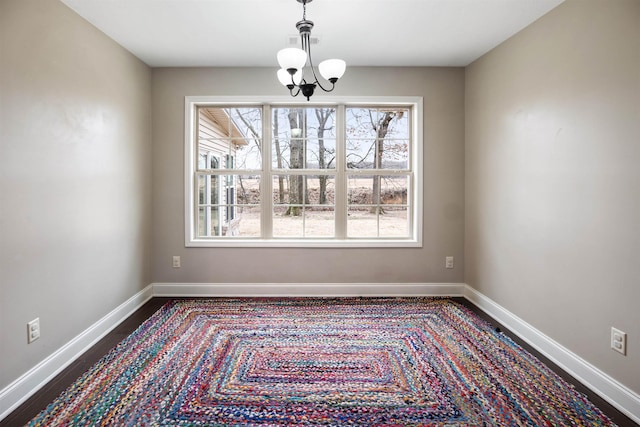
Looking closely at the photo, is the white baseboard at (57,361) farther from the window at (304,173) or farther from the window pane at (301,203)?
the window pane at (301,203)

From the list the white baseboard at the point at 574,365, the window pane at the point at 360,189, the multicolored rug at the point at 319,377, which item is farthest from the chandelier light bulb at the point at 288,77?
the white baseboard at the point at 574,365

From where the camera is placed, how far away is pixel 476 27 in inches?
102

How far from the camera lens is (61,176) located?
216 centimetres

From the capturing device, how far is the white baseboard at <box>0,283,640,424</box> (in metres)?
1.80

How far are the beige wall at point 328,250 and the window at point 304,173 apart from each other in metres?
0.17

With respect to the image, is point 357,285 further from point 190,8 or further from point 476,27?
point 190,8

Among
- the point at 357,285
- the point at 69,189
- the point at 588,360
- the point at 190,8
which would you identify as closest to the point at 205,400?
the point at 69,189

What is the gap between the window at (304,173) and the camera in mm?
3561

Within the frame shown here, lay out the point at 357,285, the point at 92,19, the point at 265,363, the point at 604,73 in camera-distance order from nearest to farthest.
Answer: the point at 604,73, the point at 265,363, the point at 92,19, the point at 357,285

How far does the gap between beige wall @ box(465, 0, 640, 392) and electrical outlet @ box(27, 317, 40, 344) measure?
340 cm

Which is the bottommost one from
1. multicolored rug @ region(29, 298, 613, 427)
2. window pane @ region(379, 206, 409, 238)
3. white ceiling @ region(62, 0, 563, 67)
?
multicolored rug @ region(29, 298, 613, 427)

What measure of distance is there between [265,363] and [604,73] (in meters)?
2.76

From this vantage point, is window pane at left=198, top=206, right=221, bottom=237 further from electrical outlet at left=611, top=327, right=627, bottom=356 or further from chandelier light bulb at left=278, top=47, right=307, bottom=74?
electrical outlet at left=611, top=327, right=627, bottom=356

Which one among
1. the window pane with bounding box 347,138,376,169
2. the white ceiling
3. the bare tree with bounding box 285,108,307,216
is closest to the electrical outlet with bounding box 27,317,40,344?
the white ceiling
